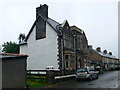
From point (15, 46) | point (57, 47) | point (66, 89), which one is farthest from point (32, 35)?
point (15, 46)

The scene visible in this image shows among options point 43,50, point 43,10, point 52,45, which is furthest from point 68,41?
point 43,10

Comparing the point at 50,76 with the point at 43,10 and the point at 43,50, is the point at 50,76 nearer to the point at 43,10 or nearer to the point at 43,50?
the point at 43,50

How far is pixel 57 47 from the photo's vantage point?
23.6 metres

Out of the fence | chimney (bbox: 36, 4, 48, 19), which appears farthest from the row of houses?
the fence

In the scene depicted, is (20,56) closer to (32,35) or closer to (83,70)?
(83,70)

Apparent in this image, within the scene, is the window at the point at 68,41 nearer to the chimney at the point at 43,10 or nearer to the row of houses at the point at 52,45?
the row of houses at the point at 52,45

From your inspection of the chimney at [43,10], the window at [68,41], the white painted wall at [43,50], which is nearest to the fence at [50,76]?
the white painted wall at [43,50]

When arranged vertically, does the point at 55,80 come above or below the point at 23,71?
below

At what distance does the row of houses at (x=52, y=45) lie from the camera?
78.1 feet

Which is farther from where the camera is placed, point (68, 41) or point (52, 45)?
point (68, 41)

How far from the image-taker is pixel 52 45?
79.9ft

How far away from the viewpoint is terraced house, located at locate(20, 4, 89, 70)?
937 inches

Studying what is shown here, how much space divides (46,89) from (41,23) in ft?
49.6

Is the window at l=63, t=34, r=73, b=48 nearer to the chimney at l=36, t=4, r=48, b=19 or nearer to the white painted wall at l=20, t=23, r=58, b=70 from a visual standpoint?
the white painted wall at l=20, t=23, r=58, b=70
